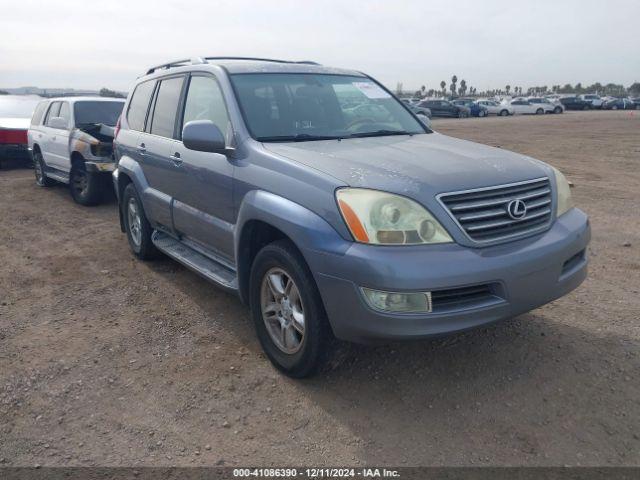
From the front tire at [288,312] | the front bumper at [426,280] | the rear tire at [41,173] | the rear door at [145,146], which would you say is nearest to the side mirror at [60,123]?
the rear tire at [41,173]

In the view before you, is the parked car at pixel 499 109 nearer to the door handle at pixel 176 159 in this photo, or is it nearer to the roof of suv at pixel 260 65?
the roof of suv at pixel 260 65

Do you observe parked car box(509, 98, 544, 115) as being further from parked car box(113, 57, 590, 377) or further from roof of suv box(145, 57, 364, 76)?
parked car box(113, 57, 590, 377)

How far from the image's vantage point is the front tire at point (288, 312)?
3133 millimetres

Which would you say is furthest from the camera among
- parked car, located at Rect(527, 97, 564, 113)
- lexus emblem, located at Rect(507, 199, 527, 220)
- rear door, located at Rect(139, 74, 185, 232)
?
parked car, located at Rect(527, 97, 564, 113)

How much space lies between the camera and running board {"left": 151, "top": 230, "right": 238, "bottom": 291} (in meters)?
4.06

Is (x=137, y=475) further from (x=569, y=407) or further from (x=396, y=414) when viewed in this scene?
(x=569, y=407)

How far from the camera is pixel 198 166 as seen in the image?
4.25 meters

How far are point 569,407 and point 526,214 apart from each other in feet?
3.61

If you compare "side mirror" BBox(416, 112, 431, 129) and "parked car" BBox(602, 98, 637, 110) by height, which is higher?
"side mirror" BBox(416, 112, 431, 129)

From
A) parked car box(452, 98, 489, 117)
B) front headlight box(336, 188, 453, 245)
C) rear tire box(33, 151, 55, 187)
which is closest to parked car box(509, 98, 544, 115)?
parked car box(452, 98, 489, 117)

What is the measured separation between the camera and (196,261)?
4562 mm

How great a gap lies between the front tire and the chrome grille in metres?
0.88

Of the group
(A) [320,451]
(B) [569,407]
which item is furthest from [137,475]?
(B) [569,407]

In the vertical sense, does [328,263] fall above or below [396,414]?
above
